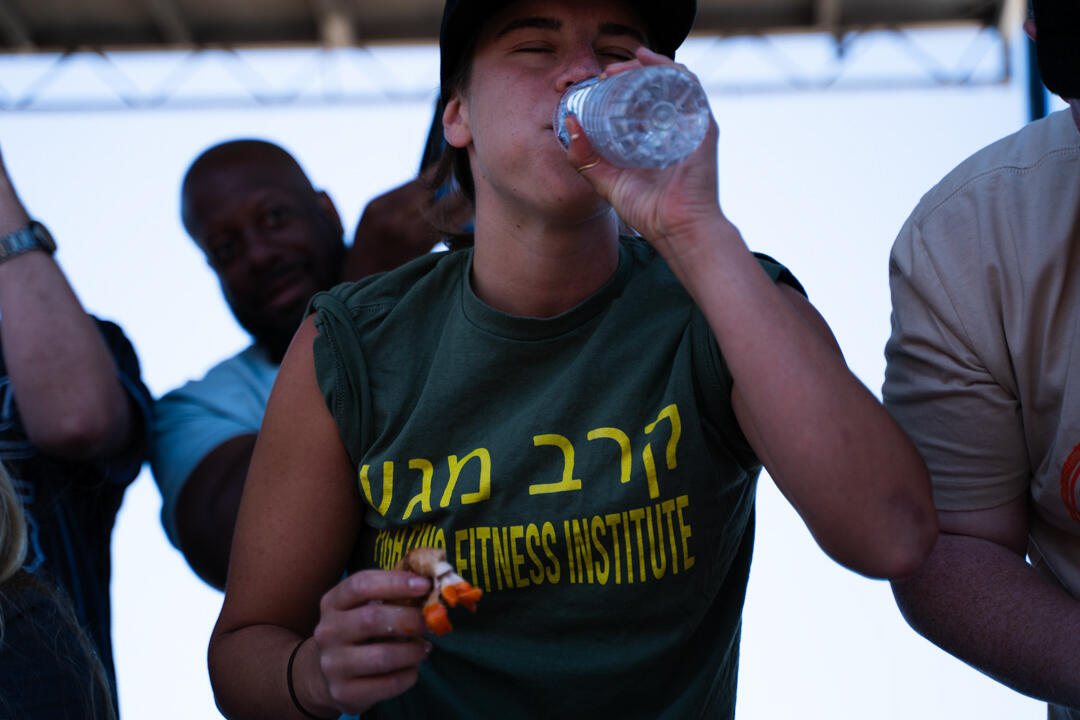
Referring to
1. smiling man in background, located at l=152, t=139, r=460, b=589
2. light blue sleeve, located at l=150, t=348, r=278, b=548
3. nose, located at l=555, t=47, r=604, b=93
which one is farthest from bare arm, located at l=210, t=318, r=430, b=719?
light blue sleeve, located at l=150, t=348, r=278, b=548

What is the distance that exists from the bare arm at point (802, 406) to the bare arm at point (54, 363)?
1.26 metres

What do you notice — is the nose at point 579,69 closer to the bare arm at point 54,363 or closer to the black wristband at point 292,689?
the black wristband at point 292,689

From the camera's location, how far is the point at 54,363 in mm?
2104

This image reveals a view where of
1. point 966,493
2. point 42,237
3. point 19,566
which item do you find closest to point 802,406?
point 966,493

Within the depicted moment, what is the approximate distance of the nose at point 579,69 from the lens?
157cm

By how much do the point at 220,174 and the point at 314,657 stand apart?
194 cm

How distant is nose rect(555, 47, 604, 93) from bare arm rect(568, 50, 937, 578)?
179mm

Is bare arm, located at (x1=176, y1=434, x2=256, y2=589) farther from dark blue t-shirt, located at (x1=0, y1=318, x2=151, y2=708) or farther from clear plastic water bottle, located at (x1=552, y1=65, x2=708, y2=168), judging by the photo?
clear plastic water bottle, located at (x1=552, y1=65, x2=708, y2=168)

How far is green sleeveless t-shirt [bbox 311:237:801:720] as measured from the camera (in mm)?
Result: 1579

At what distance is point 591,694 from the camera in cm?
160

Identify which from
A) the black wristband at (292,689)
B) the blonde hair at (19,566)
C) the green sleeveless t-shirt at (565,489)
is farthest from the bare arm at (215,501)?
the black wristband at (292,689)

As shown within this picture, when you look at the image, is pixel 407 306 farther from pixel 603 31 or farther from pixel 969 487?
pixel 969 487

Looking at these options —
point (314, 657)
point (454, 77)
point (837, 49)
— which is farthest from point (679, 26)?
point (837, 49)

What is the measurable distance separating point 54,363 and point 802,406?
148 cm
